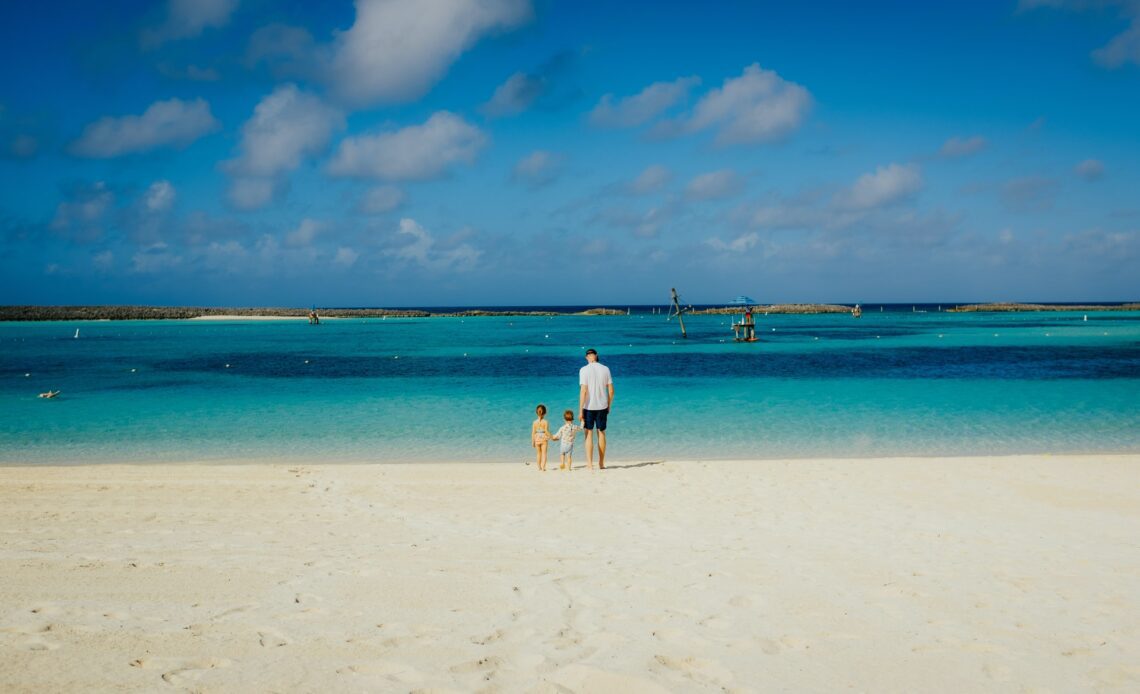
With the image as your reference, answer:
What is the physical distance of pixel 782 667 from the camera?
4.77m

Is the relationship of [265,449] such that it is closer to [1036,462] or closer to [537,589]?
[537,589]

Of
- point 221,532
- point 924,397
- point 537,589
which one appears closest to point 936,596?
point 537,589

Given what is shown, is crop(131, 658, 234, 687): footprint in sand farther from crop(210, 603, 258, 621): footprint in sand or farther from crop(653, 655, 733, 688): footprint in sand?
crop(653, 655, 733, 688): footprint in sand

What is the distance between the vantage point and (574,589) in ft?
20.5

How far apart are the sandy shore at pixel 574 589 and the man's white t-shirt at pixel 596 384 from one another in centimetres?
247

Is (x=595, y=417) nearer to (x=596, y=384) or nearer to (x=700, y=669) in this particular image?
(x=596, y=384)

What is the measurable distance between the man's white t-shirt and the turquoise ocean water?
2.31 meters

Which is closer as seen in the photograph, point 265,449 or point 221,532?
point 221,532

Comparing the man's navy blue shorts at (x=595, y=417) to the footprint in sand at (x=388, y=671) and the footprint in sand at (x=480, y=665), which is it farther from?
the footprint in sand at (x=388, y=671)

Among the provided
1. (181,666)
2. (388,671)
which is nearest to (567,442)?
(388,671)

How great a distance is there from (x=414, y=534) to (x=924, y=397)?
2200cm

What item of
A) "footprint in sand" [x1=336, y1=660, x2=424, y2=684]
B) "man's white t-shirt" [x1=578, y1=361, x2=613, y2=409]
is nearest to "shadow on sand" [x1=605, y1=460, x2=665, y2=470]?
"man's white t-shirt" [x1=578, y1=361, x2=613, y2=409]

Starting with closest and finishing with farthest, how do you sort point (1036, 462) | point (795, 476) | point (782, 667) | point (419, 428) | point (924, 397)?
point (782, 667)
point (795, 476)
point (1036, 462)
point (419, 428)
point (924, 397)

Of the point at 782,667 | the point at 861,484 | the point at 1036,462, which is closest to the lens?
the point at 782,667
